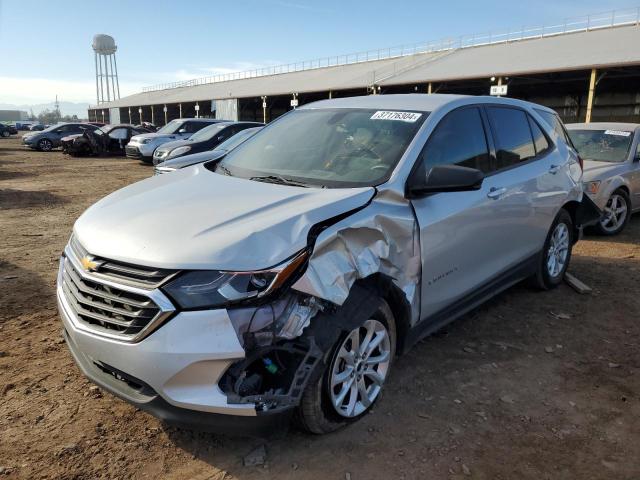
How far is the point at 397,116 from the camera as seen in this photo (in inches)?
139

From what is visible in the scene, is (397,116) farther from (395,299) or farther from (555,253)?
(555,253)

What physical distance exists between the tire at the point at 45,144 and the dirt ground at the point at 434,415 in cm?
2634

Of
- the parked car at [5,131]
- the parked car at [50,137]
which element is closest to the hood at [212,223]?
the parked car at [50,137]

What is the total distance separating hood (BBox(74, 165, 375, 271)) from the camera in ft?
7.54

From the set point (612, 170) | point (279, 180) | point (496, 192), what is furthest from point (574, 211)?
point (279, 180)

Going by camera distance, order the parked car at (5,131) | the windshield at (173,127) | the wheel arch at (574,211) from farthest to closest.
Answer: the parked car at (5,131)
the windshield at (173,127)
the wheel arch at (574,211)

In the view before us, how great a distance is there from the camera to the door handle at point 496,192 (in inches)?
147

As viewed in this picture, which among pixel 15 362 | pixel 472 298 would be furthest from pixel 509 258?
pixel 15 362

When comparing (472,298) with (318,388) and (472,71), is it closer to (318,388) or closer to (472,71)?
(318,388)

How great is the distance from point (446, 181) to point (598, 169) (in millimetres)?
5296

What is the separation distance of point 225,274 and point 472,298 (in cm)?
215

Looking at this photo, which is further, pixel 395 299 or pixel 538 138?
pixel 538 138

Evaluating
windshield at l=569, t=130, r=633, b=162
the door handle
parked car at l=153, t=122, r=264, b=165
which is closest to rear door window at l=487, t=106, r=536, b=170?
the door handle

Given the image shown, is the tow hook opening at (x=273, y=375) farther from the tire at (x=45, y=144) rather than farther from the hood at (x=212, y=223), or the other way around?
the tire at (x=45, y=144)
